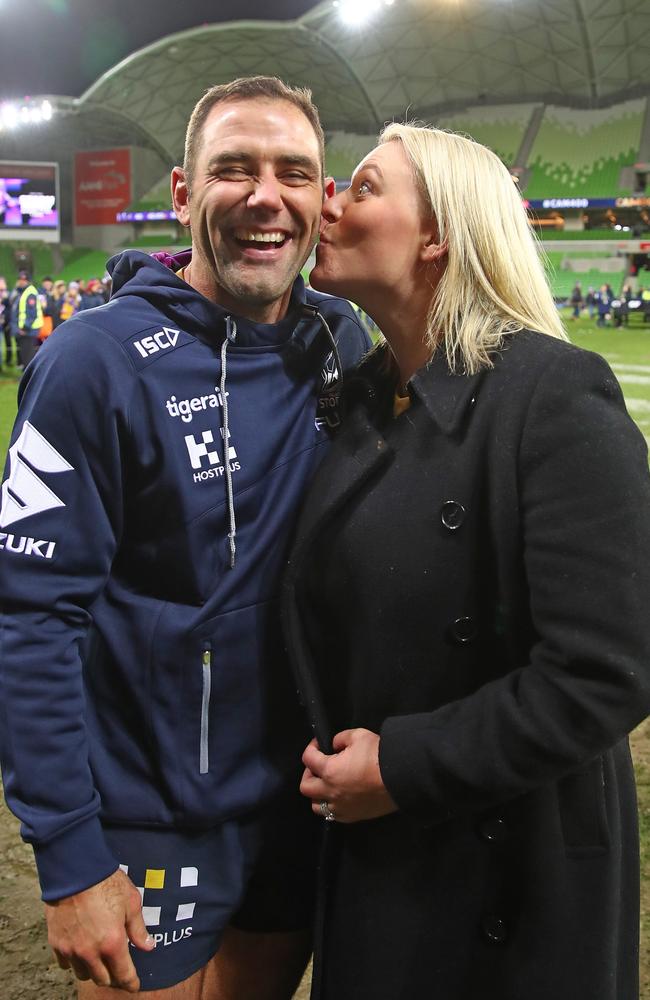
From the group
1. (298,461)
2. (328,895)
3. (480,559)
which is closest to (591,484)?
(480,559)

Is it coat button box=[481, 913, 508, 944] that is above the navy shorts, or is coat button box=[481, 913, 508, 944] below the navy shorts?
above

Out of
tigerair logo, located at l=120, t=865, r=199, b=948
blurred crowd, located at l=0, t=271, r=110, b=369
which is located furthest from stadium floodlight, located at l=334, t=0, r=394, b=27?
tigerair logo, located at l=120, t=865, r=199, b=948

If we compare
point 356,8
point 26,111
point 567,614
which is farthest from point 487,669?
point 26,111

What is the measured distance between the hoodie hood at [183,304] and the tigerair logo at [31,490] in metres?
0.41

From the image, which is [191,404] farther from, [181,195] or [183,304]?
[181,195]

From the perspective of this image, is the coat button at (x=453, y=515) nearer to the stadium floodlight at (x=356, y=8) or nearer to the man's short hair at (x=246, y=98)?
the man's short hair at (x=246, y=98)

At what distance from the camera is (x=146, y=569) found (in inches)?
71.0

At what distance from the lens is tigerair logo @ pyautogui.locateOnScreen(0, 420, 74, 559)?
162 cm

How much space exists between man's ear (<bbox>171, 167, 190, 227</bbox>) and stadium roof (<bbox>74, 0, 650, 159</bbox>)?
4150 cm

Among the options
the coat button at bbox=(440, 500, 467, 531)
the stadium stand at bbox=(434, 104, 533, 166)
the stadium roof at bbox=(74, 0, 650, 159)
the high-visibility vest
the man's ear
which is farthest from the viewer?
the stadium stand at bbox=(434, 104, 533, 166)

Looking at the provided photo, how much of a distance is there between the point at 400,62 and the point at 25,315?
37.3 metres

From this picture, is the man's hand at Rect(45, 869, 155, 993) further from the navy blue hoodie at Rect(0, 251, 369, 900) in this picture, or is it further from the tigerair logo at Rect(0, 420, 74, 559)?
the tigerair logo at Rect(0, 420, 74, 559)

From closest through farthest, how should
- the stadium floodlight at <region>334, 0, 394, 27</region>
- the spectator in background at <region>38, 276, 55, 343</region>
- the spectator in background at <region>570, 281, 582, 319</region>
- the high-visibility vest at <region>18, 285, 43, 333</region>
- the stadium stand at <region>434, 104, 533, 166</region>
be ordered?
the high-visibility vest at <region>18, 285, 43, 333</region> < the spectator in background at <region>38, 276, 55, 343</region> < the spectator in background at <region>570, 281, 582, 319</region> < the stadium floodlight at <region>334, 0, 394, 27</region> < the stadium stand at <region>434, 104, 533, 166</region>

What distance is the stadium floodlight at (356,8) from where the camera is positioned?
121ft
